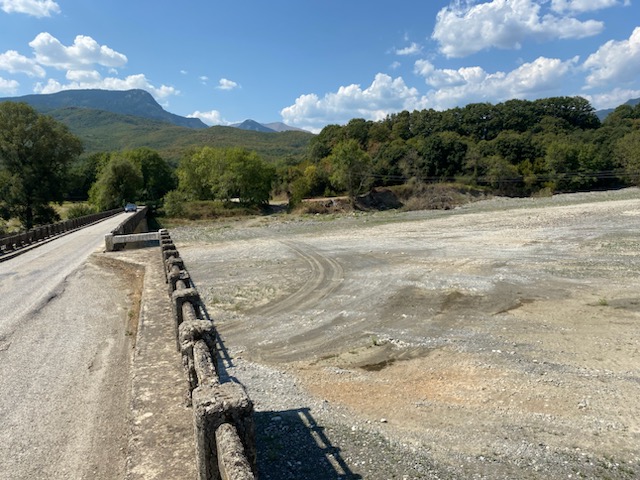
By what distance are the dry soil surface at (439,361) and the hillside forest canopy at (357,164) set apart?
33.1 meters

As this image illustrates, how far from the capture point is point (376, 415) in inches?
353

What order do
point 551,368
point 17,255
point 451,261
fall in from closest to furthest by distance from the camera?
point 551,368 → point 17,255 → point 451,261

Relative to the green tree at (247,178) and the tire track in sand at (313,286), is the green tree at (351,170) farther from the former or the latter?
the tire track in sand at (313,286)

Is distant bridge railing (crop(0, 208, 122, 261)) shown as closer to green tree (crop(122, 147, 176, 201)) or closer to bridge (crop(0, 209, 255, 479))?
bridge (crop(0, 209, 255, 479))

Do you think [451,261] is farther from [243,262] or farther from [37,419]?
[37,419]

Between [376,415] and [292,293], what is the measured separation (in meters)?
10.6

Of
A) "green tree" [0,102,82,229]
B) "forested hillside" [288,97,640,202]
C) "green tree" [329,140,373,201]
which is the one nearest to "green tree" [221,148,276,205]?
"forested hillside" [288,97,640,202]

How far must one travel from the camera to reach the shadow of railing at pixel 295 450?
23.8 feet

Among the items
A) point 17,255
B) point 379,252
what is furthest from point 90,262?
point 379,252

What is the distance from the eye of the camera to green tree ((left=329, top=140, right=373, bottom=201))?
252ft

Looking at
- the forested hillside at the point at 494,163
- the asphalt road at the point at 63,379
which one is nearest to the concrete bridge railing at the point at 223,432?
the asphalt road at the point at 63,379

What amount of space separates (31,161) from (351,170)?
46.7 metres

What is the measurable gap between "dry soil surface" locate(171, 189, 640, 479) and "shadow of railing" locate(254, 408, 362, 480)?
0.10 ft

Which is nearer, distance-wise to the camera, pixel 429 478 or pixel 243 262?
pixel 429 478
